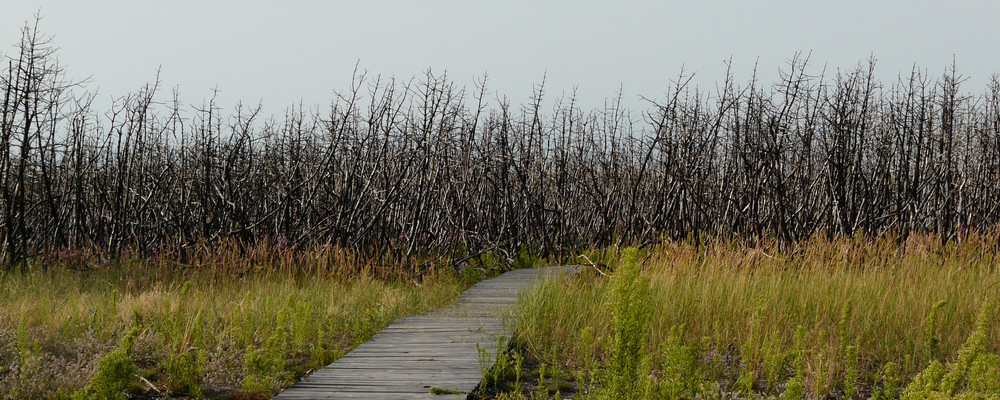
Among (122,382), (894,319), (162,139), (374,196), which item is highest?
(162,139)

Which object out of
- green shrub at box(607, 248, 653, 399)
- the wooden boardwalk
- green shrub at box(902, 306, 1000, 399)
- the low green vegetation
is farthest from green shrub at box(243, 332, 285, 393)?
green shrub at box(902, 306, 1000, 399)

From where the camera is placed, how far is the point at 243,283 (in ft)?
19.6

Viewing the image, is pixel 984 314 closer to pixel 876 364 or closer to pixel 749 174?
pixel 876 364

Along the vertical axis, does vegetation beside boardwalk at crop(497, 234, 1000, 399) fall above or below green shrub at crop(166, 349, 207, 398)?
above

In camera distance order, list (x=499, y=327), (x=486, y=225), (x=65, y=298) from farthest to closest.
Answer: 1. (x=486, y=225)
2. (x=65, y=298)
3. (x=499, y=327)

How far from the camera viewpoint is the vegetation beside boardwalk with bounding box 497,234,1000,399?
2.91 metres

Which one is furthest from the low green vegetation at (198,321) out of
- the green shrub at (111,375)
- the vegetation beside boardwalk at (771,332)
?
the vegetation beside boardwalk at (771,332)

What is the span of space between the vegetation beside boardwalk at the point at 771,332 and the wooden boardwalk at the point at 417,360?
0.24m

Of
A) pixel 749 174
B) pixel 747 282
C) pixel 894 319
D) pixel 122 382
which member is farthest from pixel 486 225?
pixel 122 382

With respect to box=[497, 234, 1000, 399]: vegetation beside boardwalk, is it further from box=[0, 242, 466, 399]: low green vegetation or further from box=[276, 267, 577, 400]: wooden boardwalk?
box=[0, 242, 466, 399]: low green vegetation

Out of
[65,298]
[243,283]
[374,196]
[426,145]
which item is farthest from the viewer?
[374,196]

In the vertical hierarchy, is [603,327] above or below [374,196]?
below

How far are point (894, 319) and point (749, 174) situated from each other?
3.01 meters

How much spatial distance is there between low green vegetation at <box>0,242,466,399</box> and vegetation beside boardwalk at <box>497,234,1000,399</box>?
110cm
